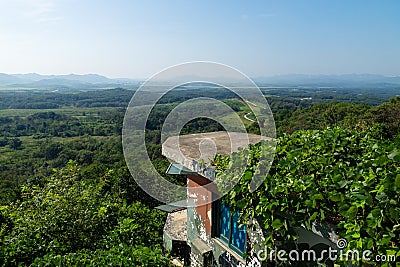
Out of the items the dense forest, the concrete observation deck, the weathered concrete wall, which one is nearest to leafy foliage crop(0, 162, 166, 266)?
A: the dense forest

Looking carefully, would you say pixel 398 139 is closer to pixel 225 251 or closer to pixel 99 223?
pixel 225 251

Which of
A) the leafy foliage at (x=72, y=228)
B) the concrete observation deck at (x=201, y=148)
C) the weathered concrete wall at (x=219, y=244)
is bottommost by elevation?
the leafy foliage at (x=72, y=228)

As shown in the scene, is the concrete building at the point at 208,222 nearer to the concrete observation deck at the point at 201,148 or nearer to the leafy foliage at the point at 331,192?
the concrete observation deck at the point at 201,148

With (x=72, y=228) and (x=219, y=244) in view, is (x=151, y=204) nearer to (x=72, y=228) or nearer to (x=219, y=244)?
(x=72, y=228)

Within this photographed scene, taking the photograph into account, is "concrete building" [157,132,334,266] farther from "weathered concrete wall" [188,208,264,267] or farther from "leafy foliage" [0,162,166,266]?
"leafy foliage" [0,162,166,266]

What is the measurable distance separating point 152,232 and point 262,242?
162 inches

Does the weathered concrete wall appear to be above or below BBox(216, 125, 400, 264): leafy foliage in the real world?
below

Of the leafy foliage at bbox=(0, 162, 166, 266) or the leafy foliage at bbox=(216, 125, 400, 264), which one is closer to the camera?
the leafy foliage at bbox=(216, 125, 400, 264)

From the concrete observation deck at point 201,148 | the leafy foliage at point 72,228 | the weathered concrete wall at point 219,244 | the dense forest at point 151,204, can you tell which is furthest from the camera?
A: the leafy foliage at point 72,228

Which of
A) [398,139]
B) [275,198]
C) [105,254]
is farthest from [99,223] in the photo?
[398,139]

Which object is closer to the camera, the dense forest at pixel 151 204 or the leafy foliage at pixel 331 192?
the leafy foliage at pixel 331 192

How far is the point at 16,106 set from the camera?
97.1m

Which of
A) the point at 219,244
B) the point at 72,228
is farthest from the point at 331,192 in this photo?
the point at 72,228

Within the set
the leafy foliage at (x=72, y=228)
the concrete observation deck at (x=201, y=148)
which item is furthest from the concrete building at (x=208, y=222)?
the leafy foliage at (x=72, y=228)
